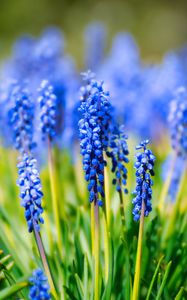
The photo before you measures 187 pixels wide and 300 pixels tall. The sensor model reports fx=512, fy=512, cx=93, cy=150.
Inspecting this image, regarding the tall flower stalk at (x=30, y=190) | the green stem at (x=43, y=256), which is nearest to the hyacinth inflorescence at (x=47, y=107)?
the tall flower stalk at (x=30, y=190)

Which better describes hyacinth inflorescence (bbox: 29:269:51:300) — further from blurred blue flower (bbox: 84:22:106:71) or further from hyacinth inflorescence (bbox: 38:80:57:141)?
blurred blue flower (bbox: 84:22:106:71)

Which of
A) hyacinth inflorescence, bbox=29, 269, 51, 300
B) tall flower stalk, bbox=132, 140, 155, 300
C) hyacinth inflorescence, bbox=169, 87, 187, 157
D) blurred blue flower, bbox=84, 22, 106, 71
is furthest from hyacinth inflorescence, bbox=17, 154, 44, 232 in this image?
blurred blue flower, bbox=84, 22, 106, 71

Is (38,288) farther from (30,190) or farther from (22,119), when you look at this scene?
(22,119)

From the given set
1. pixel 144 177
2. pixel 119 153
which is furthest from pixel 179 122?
pixel 144 177

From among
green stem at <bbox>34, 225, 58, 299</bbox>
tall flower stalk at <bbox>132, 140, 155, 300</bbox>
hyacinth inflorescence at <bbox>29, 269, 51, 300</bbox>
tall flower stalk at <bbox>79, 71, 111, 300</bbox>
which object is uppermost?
tall flower stalk at <bbox>79, 71, 111, 300</bbox>

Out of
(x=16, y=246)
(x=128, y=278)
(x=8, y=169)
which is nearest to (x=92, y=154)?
(x=128, y=278)

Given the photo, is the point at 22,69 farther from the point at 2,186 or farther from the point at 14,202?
the point at 14,202
